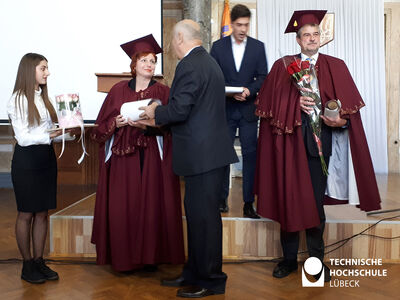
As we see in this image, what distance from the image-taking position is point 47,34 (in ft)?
19.1

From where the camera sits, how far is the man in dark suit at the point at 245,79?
353 centimetres

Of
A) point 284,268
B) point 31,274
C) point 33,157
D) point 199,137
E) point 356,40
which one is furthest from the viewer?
point 356,40

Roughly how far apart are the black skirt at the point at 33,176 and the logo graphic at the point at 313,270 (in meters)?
1.72

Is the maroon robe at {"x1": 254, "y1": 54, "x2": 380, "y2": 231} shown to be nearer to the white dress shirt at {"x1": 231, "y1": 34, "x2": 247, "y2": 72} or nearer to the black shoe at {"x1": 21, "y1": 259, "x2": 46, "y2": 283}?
the white dress shirt at {"x1": 231, "y1": 34, "x2": 247, "y2": 72}

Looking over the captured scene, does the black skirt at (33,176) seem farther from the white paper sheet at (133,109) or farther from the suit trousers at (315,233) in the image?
the suit trousers at (315,233)

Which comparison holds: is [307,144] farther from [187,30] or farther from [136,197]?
[136,197]

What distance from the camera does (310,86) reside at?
2906 millimetres

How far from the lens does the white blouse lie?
2896 mm

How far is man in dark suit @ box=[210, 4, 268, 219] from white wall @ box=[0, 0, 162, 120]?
88.9 inches

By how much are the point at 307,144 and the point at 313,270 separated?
0.83 m

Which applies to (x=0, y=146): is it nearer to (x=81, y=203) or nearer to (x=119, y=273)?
(x=81, y=203)

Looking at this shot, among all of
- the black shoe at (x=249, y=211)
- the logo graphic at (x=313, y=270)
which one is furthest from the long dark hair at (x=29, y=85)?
the logo graphic at (x=313, y=270)

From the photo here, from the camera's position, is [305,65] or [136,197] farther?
[136,197]

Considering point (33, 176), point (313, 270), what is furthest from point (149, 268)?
point (313, 270)
